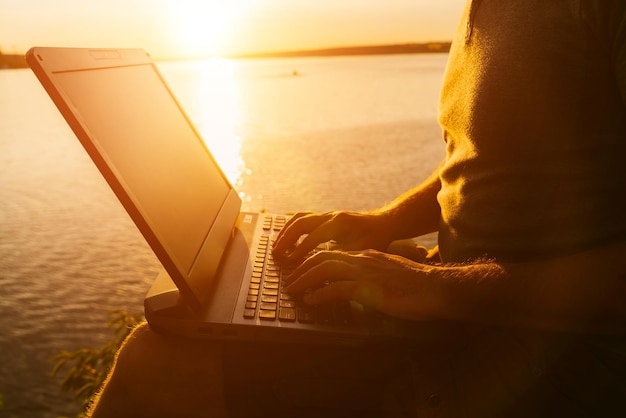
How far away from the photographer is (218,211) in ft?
4.74

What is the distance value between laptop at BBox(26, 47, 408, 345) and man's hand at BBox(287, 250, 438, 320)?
0.04m

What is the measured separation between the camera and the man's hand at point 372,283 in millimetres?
983

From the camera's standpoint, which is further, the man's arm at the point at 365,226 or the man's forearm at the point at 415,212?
the man's forearm at the point at 415,212

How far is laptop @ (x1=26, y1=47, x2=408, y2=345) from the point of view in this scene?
2.96ft

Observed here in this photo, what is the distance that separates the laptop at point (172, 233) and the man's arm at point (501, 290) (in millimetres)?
61

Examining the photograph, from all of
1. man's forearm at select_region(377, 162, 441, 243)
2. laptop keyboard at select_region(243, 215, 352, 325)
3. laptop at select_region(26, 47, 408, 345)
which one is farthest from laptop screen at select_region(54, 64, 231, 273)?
man's forearm at select_region(377, 162, 441, 243)

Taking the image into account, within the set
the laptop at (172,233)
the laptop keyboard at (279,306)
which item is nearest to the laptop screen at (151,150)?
the laptop at (172,233)

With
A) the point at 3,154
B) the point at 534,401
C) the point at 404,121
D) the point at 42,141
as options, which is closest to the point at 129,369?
the point at 534,401

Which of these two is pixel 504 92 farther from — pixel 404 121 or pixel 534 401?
pixel 404 121

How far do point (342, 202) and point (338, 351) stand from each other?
13.7ft

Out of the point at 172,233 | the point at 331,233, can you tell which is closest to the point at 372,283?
the point at 331,233

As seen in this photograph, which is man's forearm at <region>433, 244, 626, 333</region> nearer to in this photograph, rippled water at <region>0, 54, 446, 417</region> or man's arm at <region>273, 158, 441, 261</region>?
man's arm at <region>273, 158, 441, 261</region>

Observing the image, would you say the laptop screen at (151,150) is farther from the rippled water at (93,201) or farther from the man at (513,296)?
the rippled water at (93,201)

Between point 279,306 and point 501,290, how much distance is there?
0.45 m
